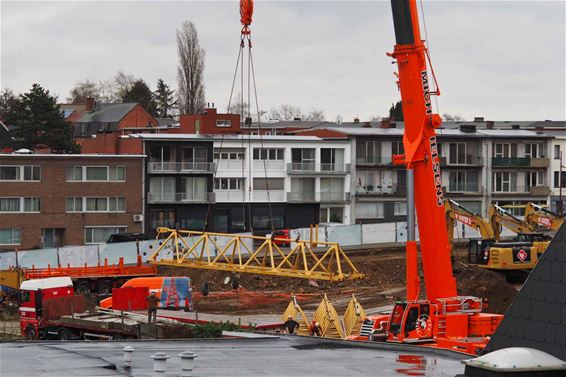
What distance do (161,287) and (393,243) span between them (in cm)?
2726

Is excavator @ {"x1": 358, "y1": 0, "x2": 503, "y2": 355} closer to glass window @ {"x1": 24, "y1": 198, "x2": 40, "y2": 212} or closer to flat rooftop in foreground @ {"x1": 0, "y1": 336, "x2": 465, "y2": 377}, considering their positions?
flat rooftop in foreground @ {"x1": 0, "y1": 336, "x2": 465, "y2": 377}

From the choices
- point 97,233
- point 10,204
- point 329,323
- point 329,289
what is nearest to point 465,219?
point 329,289

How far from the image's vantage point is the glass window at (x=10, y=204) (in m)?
76.6

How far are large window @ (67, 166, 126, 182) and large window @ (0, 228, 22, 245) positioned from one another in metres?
5.62

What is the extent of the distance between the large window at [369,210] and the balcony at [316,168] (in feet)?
11.3

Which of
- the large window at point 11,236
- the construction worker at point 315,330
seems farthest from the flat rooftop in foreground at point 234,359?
the large window at point 11,236

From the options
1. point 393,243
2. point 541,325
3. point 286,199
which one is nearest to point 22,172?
point 286,199

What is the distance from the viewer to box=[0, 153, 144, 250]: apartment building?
→ 7650 cm

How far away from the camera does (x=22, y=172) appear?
254 feet

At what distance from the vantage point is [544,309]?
15734mm

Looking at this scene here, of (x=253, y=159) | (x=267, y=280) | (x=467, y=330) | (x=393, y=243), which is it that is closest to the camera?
(x=467, y=330)

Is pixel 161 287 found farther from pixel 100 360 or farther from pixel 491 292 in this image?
pixel 100 360

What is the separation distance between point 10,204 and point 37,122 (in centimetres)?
3221

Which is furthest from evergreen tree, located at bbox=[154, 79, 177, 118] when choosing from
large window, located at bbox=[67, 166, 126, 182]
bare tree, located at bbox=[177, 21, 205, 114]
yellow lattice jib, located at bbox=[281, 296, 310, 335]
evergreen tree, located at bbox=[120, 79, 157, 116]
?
yellow lattice jib, located at bbox=[281, 296, 310, 335]
